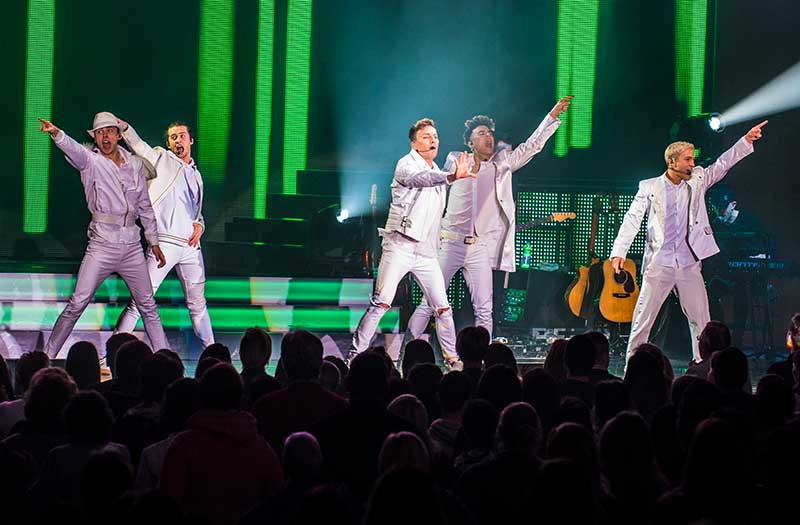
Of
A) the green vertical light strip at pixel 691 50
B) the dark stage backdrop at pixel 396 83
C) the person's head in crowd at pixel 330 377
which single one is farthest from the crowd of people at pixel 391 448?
the green vertical light strip at pixel 691 50

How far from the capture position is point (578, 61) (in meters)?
13.7

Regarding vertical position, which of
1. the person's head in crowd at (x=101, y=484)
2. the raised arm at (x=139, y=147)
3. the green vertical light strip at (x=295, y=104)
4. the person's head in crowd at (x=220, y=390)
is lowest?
the person's head in crowd at (x=101, y=484)

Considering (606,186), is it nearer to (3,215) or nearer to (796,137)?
(796,137)

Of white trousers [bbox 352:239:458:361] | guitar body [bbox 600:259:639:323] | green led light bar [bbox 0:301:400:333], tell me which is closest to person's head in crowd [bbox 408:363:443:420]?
white trousers [bbox 352:239:458:361]

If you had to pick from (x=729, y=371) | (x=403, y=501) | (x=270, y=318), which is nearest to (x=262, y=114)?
(x=270, y=318)

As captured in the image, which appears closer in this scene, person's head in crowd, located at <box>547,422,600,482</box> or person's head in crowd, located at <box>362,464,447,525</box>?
person's head in crowd, located at <box>362,464,447,525</box>

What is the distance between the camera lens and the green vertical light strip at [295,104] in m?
13.3

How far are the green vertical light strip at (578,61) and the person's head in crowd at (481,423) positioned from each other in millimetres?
9930

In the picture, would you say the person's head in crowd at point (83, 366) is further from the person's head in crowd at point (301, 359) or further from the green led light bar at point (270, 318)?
the green led light bar at point (270, 318)

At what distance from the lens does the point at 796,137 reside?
1343 centimetres

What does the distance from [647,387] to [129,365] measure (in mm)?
2658

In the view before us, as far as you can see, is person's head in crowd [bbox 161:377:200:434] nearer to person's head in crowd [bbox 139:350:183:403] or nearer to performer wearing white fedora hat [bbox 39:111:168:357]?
person's head in crowd [bbox 139:350:183:403]

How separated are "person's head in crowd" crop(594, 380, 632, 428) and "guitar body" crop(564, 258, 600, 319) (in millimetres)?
6880

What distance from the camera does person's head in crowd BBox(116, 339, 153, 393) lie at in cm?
557
